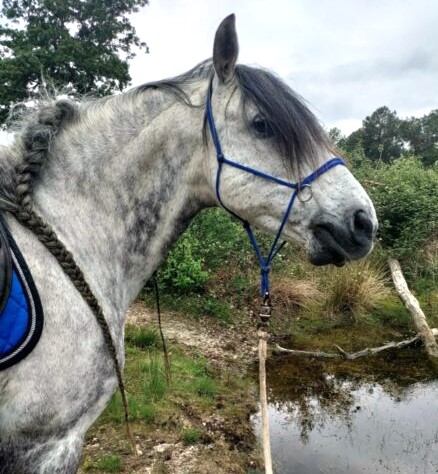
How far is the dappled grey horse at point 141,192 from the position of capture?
1738mm

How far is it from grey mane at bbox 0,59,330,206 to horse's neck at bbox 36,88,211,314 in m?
0.07

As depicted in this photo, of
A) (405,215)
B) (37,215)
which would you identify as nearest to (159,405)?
(37,215)

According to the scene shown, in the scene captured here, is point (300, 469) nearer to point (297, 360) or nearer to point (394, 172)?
point (297, 360)

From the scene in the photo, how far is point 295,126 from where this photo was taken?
6.49ft

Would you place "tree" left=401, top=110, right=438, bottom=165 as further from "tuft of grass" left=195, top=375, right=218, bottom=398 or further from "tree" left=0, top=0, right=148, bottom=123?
"tuft of grass" left=195, top=375, right=218, bottom=398

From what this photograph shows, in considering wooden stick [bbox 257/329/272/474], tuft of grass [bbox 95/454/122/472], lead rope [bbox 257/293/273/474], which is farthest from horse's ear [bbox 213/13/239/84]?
tuft of grass [bbox 95/454/122/472]

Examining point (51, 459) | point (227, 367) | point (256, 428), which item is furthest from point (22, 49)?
point (51, 459)

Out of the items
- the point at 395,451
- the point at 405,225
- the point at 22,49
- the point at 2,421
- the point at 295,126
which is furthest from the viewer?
the point at 22,49

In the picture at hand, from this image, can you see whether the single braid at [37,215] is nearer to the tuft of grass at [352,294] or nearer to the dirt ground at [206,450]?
the dirt ground at [206,450]

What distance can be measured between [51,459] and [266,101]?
1886 millimetres

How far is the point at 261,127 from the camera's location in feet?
6.66

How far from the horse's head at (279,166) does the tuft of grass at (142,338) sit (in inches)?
193

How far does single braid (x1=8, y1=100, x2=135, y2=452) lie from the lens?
5.66 feet

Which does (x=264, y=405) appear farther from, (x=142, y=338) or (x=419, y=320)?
(x=419, y=320)
